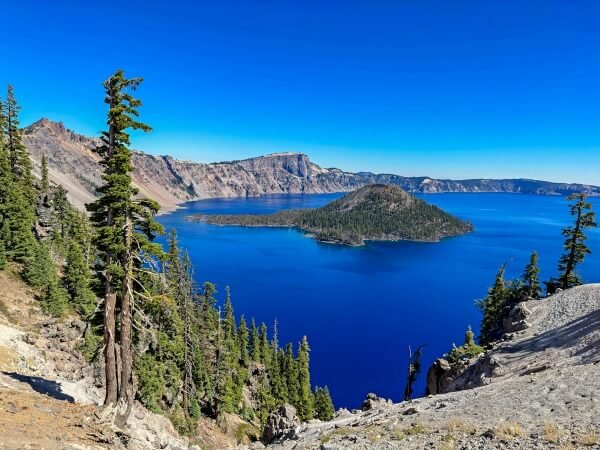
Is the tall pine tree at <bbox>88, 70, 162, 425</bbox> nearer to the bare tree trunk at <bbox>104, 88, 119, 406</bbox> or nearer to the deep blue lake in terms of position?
the bare tree trunk at <bbox>104, 88, 119, 406</bbox>

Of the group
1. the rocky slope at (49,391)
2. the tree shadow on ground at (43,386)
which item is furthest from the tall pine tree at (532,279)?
the tree shadow on ground at (43,386)

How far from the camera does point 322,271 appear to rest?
180m

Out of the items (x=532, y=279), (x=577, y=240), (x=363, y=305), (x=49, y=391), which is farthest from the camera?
(x=363, y=305)

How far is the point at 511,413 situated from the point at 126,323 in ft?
56.7

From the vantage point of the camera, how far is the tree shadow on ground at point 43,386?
21.3m

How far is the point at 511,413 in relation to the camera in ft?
53.3

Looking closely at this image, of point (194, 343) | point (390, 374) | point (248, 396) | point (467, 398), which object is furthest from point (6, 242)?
point (390, 374)

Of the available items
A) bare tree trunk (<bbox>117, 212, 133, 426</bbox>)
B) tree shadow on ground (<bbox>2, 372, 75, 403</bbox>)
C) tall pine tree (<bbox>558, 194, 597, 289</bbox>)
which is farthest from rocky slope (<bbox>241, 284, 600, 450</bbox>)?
tall pine tree (<bbox>558, 194, 597, 289</bbox>)

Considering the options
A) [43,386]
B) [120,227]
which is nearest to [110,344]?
[120,227]

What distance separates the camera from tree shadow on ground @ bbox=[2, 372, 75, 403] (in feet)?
69.9

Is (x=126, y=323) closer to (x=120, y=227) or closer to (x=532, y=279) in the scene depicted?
(x=120, y=227)

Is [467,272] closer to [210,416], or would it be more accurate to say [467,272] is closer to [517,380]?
[210,416]

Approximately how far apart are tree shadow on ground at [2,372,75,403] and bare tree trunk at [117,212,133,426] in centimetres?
624

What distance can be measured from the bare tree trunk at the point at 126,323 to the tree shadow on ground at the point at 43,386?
6237mm
